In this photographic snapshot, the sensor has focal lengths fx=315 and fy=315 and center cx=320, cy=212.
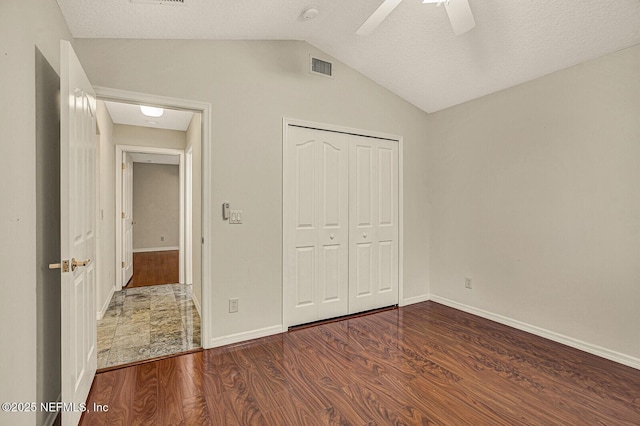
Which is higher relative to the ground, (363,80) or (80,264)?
(363,80)

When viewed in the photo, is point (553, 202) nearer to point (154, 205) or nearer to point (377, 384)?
point (377, 384)

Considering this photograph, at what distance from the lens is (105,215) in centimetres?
373

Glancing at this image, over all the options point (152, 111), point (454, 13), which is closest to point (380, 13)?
point (454, 13)

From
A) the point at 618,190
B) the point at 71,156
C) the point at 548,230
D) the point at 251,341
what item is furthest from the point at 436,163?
the point at 71,156

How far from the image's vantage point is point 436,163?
4012 mm

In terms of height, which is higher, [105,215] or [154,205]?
[154,205]

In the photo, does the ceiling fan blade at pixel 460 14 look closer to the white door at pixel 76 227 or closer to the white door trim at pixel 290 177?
the white door trim at pixel 290 177

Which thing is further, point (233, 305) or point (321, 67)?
point (321, 67)

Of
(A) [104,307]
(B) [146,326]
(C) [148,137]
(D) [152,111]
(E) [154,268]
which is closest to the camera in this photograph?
(B) [146,326]

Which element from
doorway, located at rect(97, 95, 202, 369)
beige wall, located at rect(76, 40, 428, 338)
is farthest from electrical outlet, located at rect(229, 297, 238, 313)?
doorway, located at rect(97, 95, 202, 369)

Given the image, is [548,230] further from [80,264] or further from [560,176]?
[80,264]

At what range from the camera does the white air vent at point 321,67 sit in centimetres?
319

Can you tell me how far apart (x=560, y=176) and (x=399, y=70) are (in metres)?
1.84

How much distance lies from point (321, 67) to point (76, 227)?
259 centimetres
